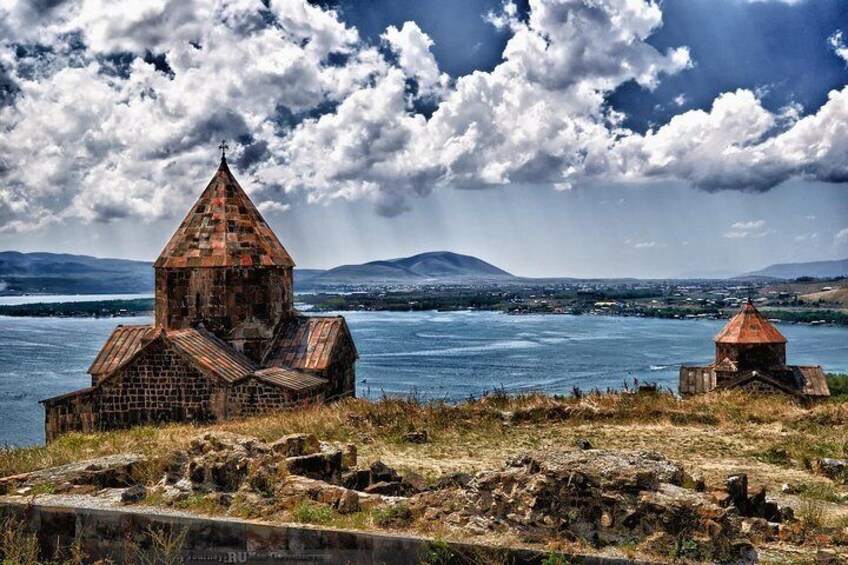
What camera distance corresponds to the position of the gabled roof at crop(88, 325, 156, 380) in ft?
49.6

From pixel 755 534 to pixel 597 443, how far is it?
5.25m

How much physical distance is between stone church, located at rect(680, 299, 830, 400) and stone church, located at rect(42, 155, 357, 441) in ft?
48.6

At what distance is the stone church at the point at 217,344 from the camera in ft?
44.7

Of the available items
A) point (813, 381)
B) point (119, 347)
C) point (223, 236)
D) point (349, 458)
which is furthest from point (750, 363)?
point (349, 458)

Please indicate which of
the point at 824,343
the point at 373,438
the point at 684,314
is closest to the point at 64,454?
the point at 373,438

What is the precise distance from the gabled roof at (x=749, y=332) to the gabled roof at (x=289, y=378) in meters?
17.3

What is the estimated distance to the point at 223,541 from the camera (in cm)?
554

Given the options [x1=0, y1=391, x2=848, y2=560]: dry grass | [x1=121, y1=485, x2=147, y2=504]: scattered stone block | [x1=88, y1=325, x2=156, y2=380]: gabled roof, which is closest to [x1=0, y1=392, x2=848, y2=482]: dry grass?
[x1=0, y1=391, x2=848, y2=560]: dry grass

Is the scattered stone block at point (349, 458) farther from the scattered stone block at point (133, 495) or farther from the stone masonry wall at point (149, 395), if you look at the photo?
the stone masonry wall at point (149, 395)

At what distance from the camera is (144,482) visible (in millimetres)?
7047

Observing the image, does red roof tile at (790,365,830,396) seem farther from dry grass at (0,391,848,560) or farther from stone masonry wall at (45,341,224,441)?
A: stone masonry wall at (45,341,224,441)

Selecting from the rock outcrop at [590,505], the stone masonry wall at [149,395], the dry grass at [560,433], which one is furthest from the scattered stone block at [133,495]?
the stone masonry wall at [149,395]

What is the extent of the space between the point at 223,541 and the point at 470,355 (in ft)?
189

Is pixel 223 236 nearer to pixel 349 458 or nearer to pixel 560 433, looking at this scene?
pixel 560 433
